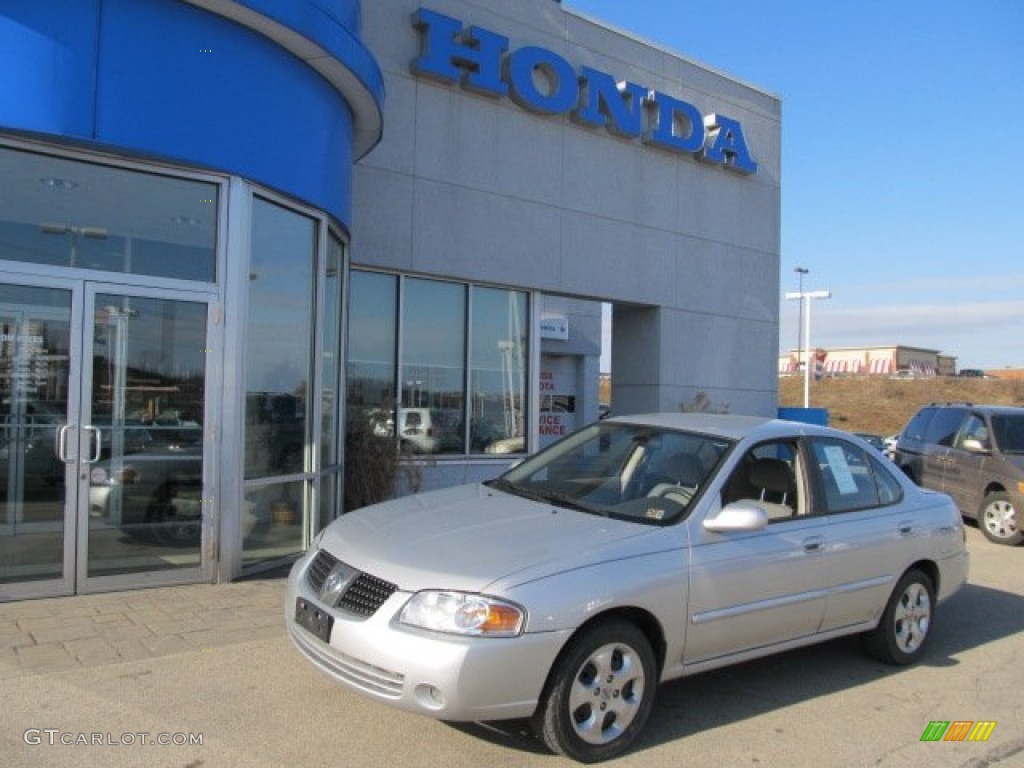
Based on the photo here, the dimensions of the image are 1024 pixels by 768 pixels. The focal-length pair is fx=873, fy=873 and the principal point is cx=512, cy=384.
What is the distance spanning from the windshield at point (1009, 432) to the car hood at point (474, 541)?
9.14 m

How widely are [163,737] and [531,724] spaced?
67.3 inches

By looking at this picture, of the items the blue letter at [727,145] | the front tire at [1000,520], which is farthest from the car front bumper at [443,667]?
the blue letter at [727,145]

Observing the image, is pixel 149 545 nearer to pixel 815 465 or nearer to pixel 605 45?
pixel 815 465

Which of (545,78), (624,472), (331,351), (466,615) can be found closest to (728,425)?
(624,472)

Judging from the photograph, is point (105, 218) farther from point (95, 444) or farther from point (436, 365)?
point (436, 365)

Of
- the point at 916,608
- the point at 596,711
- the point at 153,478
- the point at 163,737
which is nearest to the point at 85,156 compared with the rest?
the point at 153,478

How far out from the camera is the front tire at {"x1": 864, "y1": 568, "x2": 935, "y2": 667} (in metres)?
5.66

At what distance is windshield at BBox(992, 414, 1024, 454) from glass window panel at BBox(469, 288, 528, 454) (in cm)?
636

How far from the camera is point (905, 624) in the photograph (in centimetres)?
577

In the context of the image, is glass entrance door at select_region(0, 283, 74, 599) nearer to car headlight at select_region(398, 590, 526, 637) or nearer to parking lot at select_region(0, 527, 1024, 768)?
parking lot at select_region(0, 527, 1024, 768)

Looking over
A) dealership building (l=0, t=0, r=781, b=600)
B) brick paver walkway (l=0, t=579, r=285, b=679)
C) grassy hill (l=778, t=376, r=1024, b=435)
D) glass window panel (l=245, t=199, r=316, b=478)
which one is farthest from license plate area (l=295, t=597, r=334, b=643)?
grassy hill (l=778, t=376, r=1024, b=435)

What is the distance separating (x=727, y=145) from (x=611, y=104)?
2580 mm

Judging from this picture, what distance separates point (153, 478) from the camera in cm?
689

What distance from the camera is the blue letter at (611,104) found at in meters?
12.6
